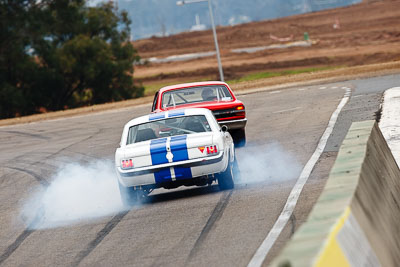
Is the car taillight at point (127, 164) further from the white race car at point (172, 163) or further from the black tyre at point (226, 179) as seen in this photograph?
the black tyre at point (226, 179)

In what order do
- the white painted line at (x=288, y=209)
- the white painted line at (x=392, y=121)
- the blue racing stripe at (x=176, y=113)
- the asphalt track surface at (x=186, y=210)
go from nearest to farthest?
the white painted line at (x=288, y=209) < the asphalt track surface at (x=186, y=210) < the blue racing stripe at (x=176, y=113) < the white painted line at (x=392, y=121)

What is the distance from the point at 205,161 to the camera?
11.8 meters

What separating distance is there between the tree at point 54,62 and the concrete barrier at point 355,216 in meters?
50.3

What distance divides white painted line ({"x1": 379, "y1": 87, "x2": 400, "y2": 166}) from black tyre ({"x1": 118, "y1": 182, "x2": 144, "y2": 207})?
3.81 meters

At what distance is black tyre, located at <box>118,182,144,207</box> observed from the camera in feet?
39.7

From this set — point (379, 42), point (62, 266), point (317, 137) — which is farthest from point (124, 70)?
point (62, 266)

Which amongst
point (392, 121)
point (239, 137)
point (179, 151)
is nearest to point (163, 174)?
point (179, 151)

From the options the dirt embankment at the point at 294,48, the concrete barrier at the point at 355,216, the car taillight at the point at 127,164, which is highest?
the concrete barrier at the point at 355,216

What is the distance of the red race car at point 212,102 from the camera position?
17.6m

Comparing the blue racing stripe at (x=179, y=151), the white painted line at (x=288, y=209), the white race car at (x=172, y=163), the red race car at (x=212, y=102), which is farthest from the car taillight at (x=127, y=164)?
the red race car at (x=212, y=102)

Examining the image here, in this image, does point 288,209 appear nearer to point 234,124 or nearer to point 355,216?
point 355,216

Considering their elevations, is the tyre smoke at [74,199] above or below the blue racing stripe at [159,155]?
below

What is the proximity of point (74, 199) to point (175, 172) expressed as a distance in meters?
2.63

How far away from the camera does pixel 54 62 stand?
61.0 metres
